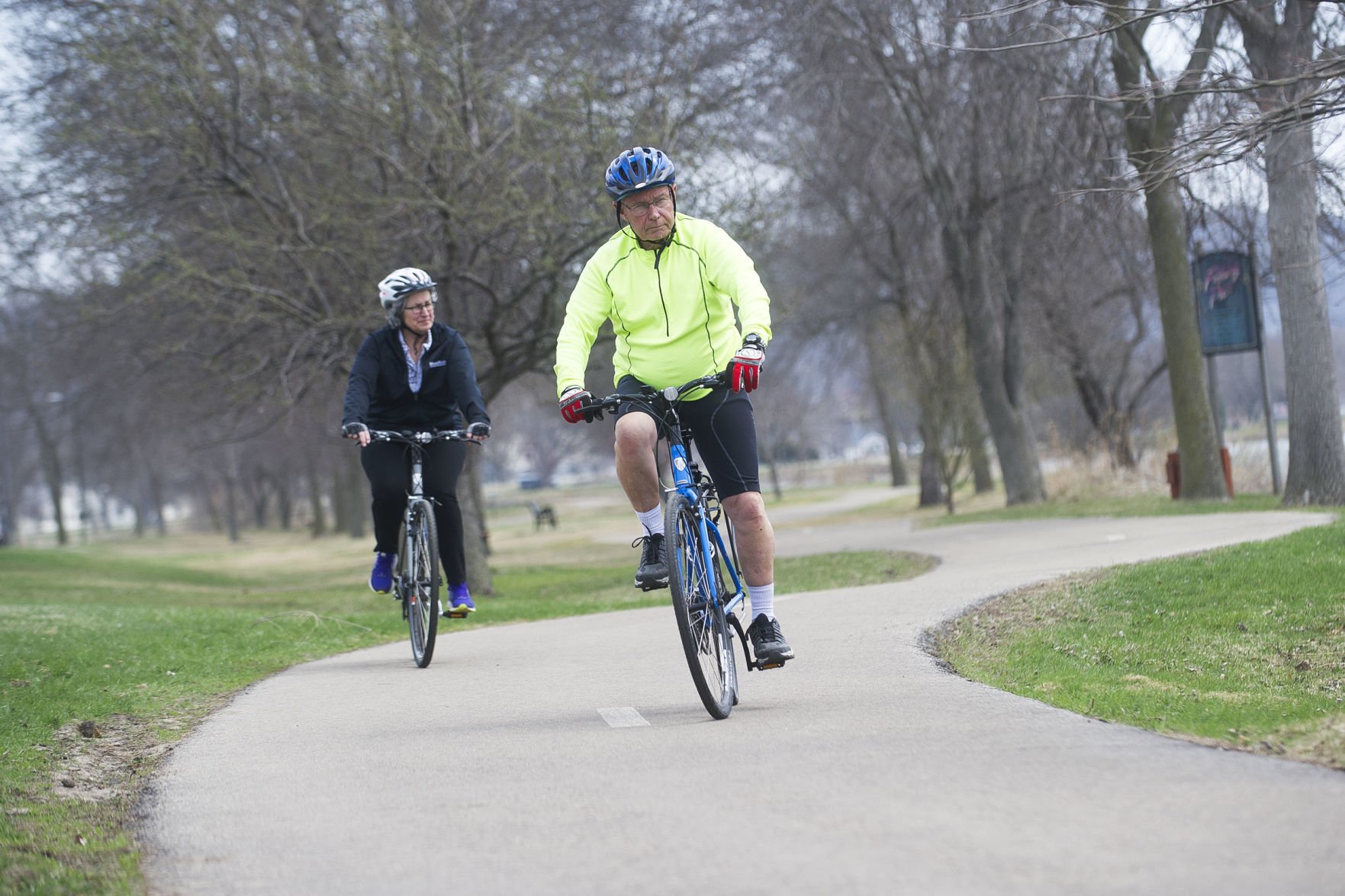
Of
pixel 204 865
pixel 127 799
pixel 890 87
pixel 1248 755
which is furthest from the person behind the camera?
pixel 890 87

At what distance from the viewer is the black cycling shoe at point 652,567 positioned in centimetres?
553

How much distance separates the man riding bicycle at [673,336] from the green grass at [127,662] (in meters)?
2.27

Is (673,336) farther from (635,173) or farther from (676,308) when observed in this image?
(635,173)

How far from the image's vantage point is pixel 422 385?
8523 millimetres

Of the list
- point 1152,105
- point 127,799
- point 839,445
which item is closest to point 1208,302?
point 1152,105

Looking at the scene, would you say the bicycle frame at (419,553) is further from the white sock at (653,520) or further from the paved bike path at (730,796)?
the white sock at (653,520)

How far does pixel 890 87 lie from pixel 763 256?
3382mm

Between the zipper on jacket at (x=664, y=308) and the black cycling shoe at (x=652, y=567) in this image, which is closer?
the black cycling shoe at (x=652, y=567)

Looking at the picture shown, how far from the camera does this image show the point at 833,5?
20.7 metres

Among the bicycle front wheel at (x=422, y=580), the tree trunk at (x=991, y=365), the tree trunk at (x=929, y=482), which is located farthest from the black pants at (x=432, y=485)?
the tree trunk at (x=929, y=482)

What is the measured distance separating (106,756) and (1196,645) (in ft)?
17.1

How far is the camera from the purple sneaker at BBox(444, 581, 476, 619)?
8172 millimetres

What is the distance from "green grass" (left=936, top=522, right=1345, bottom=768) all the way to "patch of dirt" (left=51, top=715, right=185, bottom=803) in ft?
11.5

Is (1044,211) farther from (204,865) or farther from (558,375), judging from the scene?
(204,865)
